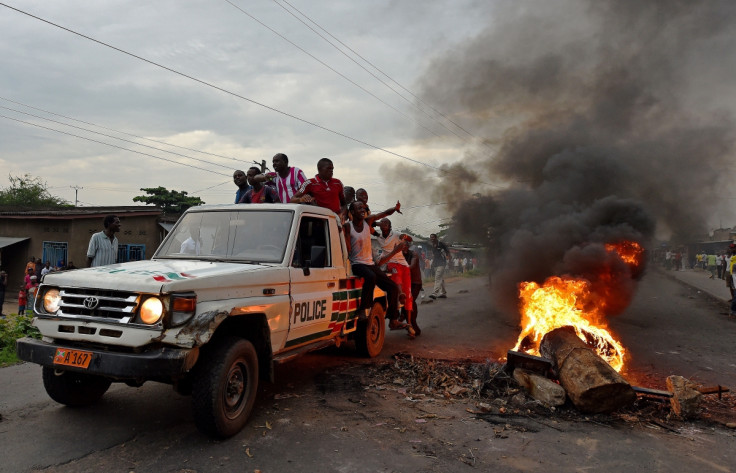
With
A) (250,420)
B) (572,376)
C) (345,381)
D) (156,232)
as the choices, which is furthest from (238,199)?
(156,232)

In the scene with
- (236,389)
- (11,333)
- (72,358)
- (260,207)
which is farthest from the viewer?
(11,333)

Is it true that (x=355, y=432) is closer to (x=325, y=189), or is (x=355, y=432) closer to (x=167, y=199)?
(x=325, y=189)

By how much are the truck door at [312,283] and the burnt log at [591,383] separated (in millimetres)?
2739

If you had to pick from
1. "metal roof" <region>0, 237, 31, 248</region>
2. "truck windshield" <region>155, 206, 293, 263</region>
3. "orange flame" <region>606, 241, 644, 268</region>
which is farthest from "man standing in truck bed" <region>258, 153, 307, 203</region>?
"metal roof" <region>0, 237, 31, 248</region>

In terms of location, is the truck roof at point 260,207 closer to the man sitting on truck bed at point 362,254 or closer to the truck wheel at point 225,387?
the man sitting on truck bed at point 362,254

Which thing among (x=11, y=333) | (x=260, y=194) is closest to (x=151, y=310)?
(x=260, y=194)

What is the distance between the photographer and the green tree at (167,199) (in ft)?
94.9

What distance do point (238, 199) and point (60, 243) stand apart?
14777 millimetres

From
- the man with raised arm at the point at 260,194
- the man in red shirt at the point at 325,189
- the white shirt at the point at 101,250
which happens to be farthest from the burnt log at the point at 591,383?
the white shirt at the point at 101,250

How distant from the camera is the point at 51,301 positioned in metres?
3.85

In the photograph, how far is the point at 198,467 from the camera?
3350mm

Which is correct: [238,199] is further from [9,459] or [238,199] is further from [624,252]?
[624,252]

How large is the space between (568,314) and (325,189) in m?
4.66

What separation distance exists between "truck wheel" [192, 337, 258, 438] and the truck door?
0.65 meters
